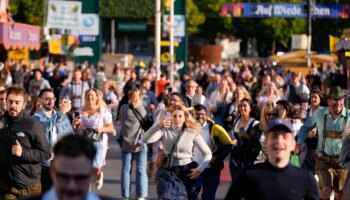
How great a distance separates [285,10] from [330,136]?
51613 mm

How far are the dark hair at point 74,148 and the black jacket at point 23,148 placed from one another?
4736mm

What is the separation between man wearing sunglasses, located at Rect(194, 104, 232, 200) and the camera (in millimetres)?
11977

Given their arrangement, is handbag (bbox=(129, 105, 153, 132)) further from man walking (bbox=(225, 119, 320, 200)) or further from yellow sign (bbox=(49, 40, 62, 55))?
yellow sign (bbox=(49, 40, 62, 55))

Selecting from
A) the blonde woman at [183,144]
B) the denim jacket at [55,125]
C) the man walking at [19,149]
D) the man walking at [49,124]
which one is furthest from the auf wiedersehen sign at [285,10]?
the man walking at [19,149]

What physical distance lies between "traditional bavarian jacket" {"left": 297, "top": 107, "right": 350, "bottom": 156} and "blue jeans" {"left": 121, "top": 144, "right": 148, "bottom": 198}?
2.91 metres

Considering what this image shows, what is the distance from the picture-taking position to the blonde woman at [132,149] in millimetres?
14016

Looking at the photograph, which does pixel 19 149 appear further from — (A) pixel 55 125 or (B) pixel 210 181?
(B) pixel 210 181

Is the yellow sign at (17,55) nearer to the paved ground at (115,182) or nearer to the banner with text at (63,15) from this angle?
the banner with text at (63,15)

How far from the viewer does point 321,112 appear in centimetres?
1180

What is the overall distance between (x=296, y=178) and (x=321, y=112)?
18.5 ft

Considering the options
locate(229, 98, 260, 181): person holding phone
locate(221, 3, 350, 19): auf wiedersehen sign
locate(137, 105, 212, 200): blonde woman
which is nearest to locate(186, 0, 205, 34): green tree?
locate(221, 3, 350, 19): auf wiedersehen sign

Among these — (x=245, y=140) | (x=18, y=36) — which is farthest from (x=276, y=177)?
(x=18, y=36)

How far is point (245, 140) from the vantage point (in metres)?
11.9

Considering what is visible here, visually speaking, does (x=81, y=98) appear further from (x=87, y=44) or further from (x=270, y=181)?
(x=87, y=44)
